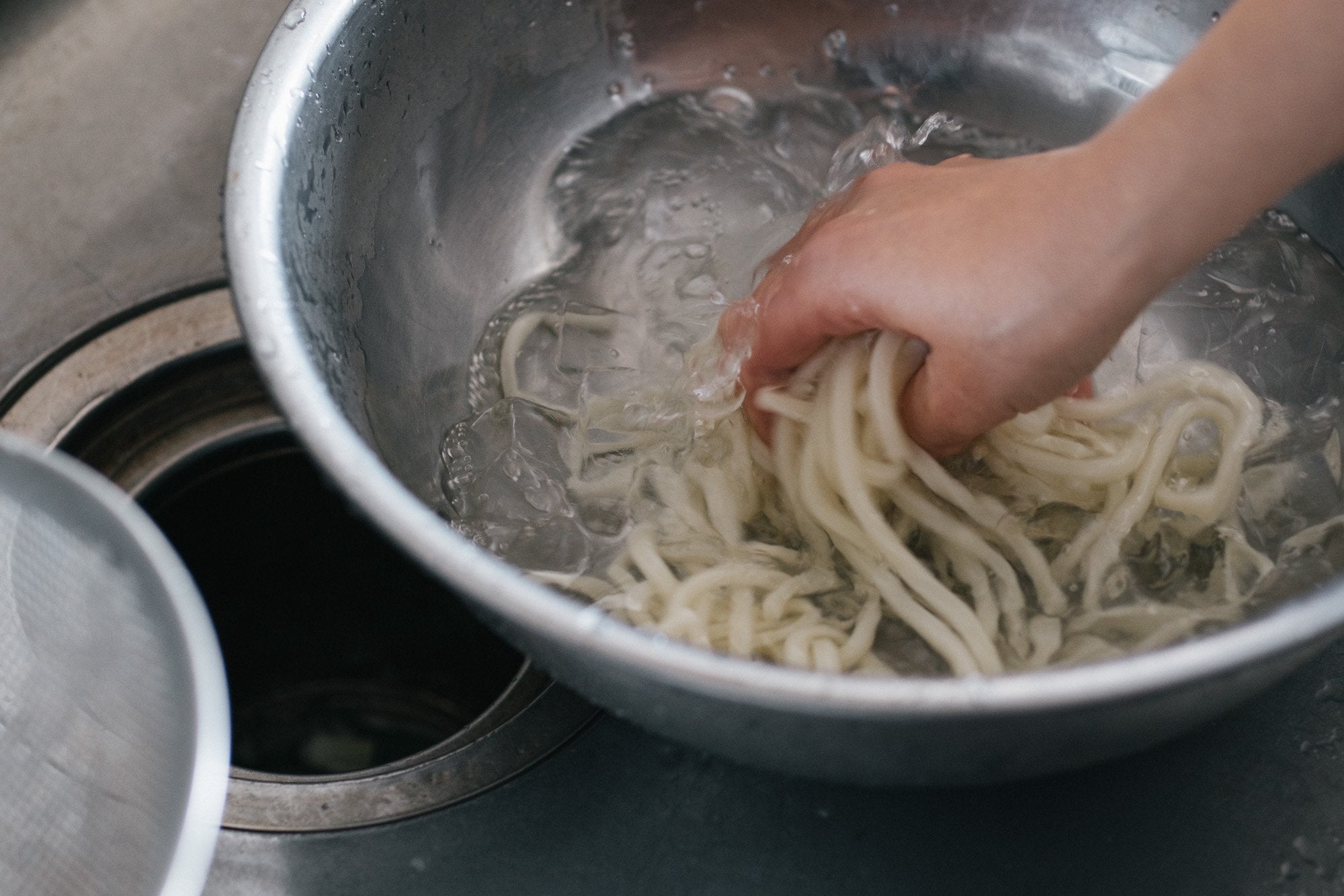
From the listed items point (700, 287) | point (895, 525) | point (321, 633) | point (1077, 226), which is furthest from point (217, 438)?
point (1077, 226)

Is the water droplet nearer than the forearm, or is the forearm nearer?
the forearm

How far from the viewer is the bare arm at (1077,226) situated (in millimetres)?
573

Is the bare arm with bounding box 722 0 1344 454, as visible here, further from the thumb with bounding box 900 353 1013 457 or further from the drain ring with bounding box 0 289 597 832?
the drain ring with bounding box 0 289 597 832

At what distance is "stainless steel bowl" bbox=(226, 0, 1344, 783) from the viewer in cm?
52

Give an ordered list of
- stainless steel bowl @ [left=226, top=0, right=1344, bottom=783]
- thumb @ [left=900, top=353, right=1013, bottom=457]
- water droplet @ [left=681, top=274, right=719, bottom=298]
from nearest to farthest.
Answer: stainless steel bowl @ [left=226, top=0, right=1344, bottom=783], thumb @ [left=900, top=353, right=1013, bottom=457], water droplet @ [left=681, top=274, right=719, bottom=298]

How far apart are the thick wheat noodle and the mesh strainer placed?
0.27 metres

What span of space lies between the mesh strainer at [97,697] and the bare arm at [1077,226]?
0.44m

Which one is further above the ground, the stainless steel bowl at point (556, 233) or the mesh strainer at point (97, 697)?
the stainless steel bowl at point (556, 233)

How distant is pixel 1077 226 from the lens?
0.61 m

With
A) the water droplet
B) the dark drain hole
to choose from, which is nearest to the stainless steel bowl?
the water droplet

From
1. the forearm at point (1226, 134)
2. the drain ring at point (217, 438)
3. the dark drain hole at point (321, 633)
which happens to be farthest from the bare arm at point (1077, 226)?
the dark drain hole at point (321, 633)

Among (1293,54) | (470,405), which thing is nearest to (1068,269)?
(1293,54)

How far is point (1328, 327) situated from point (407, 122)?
2.65 feet

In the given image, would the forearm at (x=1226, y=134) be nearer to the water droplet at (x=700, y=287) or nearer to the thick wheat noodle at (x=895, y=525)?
the thick wheat noodle at (x=895, y=525)
